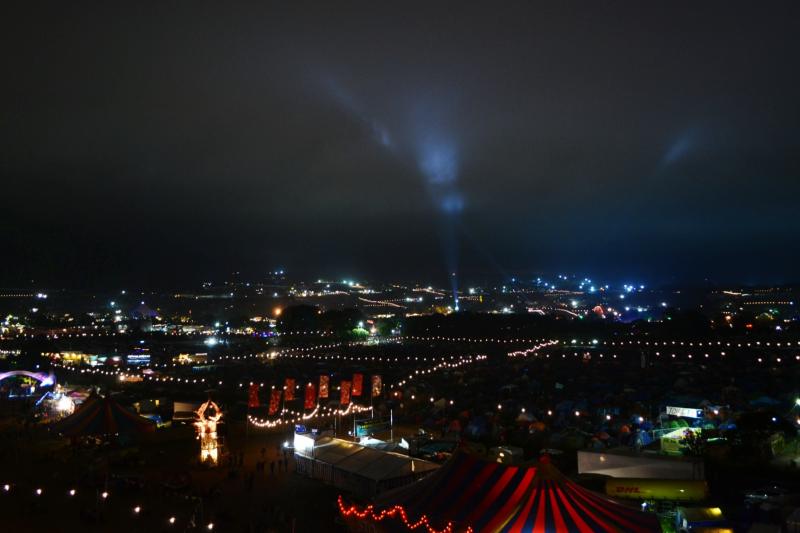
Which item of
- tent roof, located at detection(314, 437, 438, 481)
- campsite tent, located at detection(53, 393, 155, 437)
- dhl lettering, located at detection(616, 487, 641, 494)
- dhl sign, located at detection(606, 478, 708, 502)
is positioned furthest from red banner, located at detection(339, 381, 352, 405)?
dhl lettering, located at detection(616, 487, 641, 494)

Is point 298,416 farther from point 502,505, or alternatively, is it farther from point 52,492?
point 502,505

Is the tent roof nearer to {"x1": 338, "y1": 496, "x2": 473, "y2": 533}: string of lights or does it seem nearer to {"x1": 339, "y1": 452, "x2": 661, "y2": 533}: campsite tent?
{"x1": 338, "y1": 496, "x2": 473, "y2": 533}: string of lights

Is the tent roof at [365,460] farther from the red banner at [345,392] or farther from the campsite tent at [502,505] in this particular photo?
the red banner at [345,392]

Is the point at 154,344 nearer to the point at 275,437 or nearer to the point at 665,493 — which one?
the point at 275,437

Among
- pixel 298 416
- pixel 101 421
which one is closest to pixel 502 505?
pixel 101 421

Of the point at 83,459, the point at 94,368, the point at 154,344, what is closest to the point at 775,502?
the point at 83,459

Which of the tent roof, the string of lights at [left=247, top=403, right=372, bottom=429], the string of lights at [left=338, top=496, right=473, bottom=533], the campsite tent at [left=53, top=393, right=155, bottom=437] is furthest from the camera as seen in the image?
the string of lights at [left=247, top=403, right=372, bottom=429]
